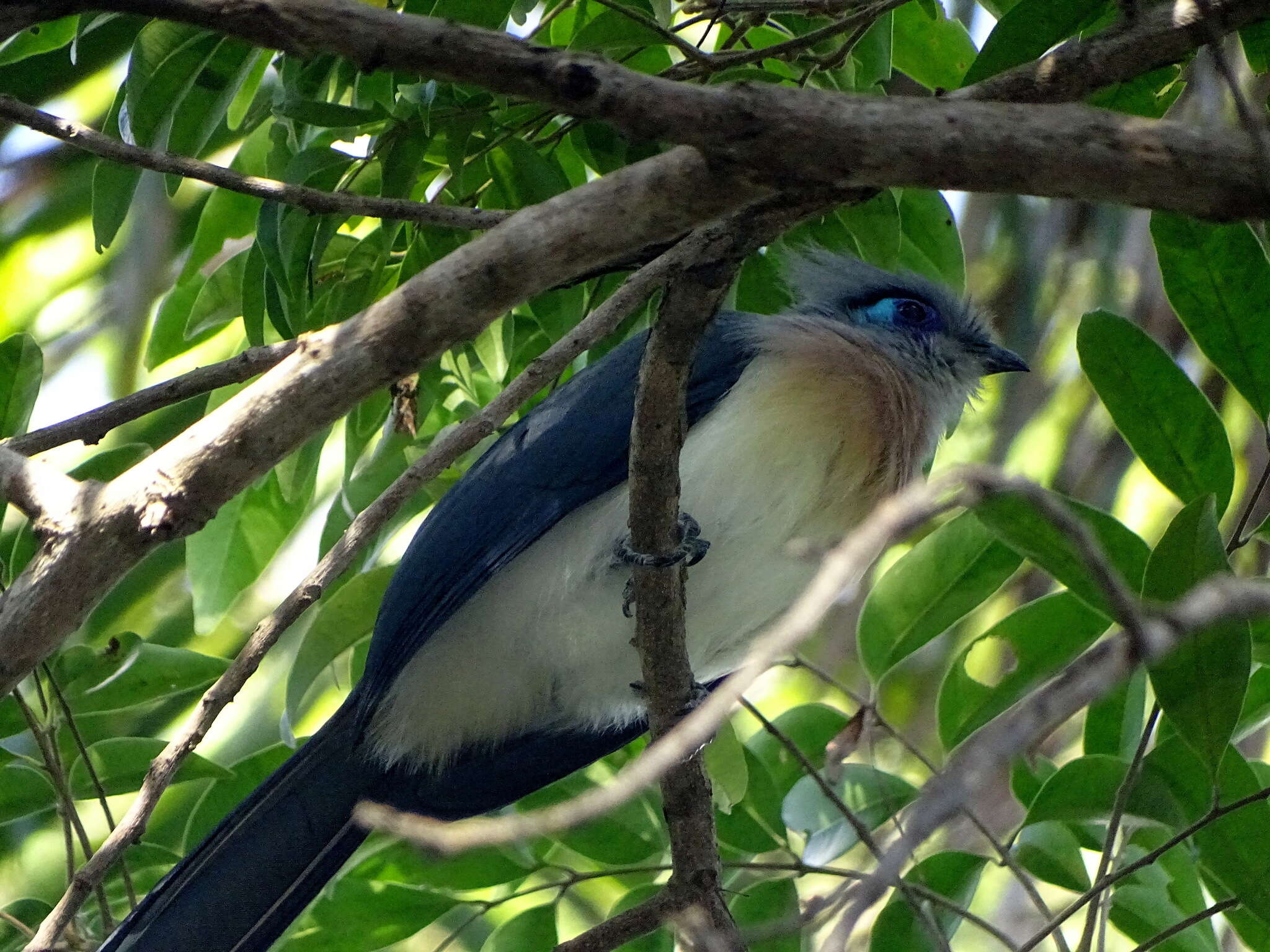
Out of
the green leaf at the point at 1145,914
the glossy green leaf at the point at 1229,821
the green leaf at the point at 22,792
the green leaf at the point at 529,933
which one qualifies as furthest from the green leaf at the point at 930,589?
the green leaf at the point at 22,792

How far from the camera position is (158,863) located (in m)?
3.31

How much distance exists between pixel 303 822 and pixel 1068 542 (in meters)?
1.88

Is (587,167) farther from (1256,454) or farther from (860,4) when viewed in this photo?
(1256,454)

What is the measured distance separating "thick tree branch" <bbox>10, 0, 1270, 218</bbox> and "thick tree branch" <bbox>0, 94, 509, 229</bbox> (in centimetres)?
79

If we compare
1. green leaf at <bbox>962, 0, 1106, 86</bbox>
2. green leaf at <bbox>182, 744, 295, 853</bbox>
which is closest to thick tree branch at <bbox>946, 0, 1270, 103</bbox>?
green leaf at <bbox>962, 0, 1106, 86</bbox>

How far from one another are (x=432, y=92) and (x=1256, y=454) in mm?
4011

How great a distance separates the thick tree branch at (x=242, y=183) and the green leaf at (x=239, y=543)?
0.79 m

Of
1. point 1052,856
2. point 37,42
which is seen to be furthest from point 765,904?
point 37,42

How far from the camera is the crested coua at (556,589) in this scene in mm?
3154

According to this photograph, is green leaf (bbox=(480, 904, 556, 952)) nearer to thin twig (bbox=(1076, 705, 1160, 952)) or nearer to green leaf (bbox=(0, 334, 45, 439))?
thin twig (bbox=(1076, 705, 1160, 952))

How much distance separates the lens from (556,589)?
335 centimetres

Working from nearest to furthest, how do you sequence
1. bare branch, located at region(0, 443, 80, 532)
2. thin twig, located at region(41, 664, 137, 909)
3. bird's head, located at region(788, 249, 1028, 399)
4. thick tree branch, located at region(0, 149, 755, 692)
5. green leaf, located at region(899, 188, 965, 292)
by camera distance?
thick tree branch, located at region(0, 149, 755, 692), bare branch, located at region(0, 443, 80, 532), thin twig, located at region(41, 664, 137, 909), green leaf, located at region(899, 188, 965, 292), bird's head, located at region(788, 249, 1028, 399)

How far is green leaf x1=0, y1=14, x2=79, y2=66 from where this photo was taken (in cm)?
295

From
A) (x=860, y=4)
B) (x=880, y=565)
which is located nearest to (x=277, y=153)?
(x=860, y=4)
